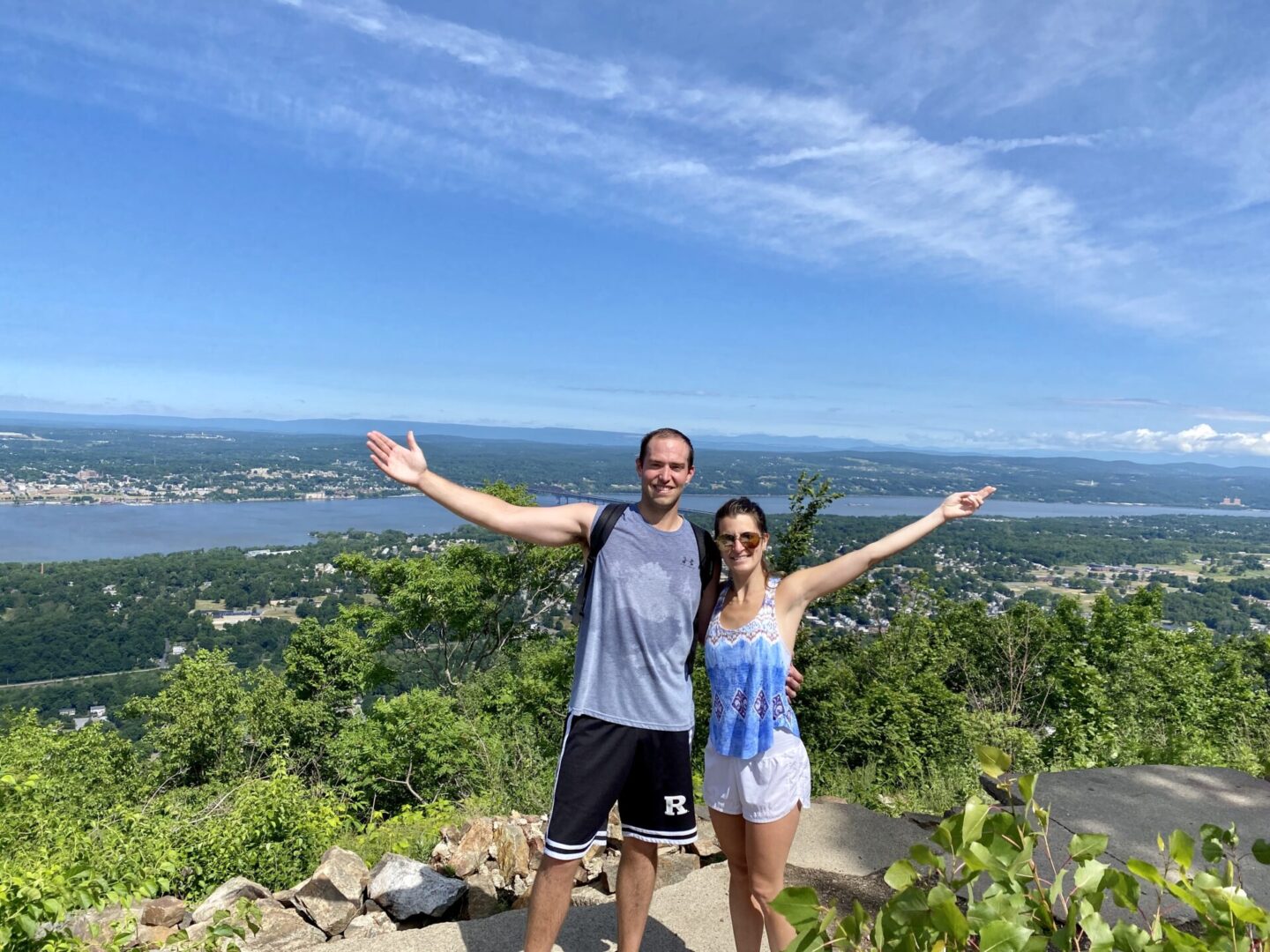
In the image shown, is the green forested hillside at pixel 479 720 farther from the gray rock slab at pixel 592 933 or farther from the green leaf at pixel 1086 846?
A: the green leaf at pixel 1086 846

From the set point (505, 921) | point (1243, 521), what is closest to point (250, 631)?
point (505, 921)

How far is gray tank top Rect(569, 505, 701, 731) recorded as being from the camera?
245 cm

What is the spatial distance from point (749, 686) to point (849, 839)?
2.62 meters

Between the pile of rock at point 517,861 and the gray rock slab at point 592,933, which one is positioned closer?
the gray rock slab at point 592,933

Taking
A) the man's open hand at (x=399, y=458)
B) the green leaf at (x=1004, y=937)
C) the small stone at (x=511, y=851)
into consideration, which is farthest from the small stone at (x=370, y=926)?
the green leaf at (x=1004, y=937)

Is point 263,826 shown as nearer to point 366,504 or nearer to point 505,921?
point 505,921

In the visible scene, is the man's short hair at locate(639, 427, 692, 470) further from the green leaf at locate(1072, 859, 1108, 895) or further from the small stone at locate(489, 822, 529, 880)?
the small stone at locate(489, 822, 529, 880)

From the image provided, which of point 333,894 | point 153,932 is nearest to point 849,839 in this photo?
point 333,894

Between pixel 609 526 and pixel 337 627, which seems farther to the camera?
pixel 337 627

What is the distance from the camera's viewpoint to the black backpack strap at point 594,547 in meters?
2.54

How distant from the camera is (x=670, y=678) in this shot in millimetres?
2471

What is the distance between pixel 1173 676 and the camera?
10.8 meters

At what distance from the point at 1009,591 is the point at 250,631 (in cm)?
4353

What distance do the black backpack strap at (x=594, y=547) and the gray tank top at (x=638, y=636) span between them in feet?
0.09
